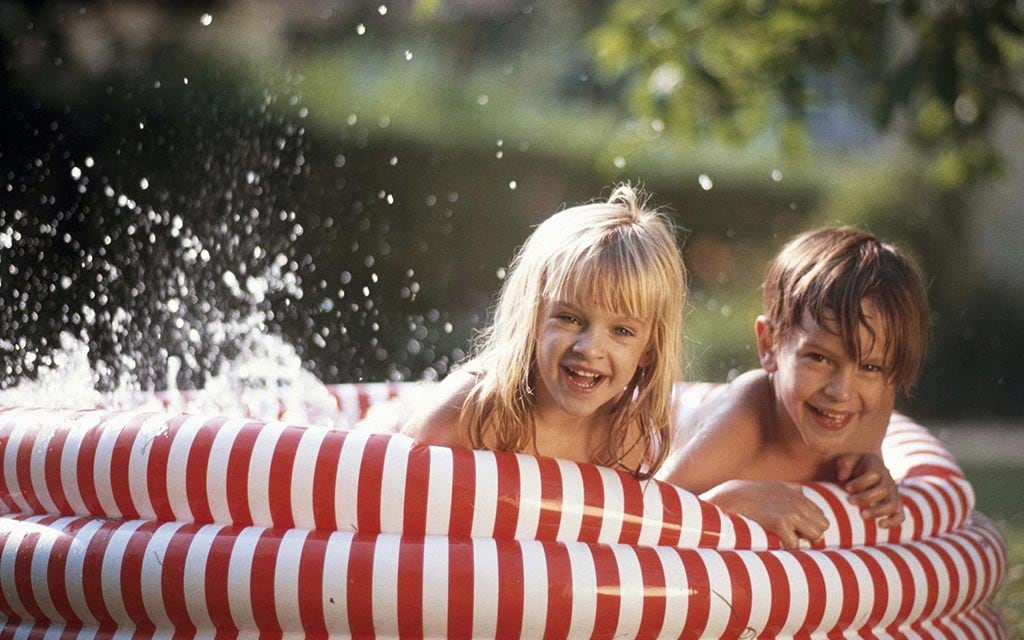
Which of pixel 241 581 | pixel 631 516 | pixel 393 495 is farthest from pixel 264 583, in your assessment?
pixel 631 516

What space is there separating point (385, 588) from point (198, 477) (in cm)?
42

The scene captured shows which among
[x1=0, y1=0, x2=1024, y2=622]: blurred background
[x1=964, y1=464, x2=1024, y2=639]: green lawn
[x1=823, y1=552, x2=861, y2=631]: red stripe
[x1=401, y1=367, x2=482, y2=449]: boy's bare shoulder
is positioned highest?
[x1=0, y1=0, x2=1024, y2=622]: blurred background

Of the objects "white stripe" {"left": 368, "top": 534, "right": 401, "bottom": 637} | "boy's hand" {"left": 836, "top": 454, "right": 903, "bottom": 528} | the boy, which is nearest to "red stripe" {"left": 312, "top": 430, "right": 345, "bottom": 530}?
"white stripe" {"left": 368, "top": 534, "right": 401, "bottom": 637}

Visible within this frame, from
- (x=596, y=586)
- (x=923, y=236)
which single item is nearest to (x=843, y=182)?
(x=923, y=236)

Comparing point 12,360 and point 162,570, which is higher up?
point 12,360

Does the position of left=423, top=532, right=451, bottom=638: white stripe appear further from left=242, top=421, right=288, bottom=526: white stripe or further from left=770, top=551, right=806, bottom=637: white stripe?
left=770, top=551, right=806, bottom=637: white stripe

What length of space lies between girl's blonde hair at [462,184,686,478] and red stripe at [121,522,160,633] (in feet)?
2.30

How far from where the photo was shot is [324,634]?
235 cm

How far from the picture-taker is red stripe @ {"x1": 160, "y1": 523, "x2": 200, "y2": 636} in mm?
2318

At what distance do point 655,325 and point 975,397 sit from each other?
276 inches

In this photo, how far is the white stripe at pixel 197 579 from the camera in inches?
91.0

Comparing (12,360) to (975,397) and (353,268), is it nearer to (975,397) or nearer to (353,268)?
(353,268)

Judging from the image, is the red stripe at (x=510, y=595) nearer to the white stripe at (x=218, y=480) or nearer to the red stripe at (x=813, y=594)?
the white stripe at (x=218, y=480)

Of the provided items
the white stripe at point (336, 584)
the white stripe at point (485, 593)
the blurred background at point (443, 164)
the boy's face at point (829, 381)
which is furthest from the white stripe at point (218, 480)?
the blurred background at point (443, 164)
